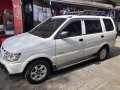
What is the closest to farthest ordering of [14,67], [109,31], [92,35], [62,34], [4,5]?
[14,67] → [62,34] → [92,35] → [109,31] → [4,5]

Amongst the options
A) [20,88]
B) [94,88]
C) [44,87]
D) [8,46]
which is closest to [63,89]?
[44,87]

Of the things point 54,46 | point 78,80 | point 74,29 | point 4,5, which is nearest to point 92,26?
point 74,29

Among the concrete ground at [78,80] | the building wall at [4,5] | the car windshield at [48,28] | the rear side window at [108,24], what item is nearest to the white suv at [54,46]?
the car windshield at [48,28]

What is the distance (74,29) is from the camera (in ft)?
18.8

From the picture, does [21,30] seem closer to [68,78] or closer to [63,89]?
[68,78]

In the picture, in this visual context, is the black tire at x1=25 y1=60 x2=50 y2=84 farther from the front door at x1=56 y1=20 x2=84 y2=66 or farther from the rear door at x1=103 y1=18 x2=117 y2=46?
the rear door at x1=103 y1=18 x2=117 y2=46

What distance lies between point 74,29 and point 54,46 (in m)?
1.03

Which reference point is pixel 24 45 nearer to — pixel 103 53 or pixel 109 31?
pixel 103 53

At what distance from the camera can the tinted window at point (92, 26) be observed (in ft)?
20.3

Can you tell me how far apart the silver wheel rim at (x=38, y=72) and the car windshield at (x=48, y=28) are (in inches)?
36.9

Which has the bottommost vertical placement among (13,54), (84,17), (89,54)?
(89,54)

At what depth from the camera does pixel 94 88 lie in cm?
482

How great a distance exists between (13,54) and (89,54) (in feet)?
9.69

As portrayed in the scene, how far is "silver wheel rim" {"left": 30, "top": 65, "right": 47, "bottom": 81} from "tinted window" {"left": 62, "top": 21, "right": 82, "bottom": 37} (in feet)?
4.46
